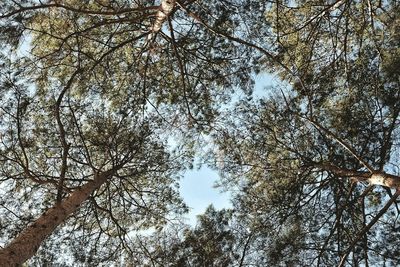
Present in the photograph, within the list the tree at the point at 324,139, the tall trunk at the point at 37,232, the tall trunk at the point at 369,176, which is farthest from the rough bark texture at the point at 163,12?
the tall trunk at the point at 369,176

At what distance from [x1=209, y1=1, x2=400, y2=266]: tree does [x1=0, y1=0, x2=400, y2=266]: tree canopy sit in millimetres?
20

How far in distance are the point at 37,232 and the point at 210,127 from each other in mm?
3088

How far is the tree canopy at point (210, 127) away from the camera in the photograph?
5.82 meters

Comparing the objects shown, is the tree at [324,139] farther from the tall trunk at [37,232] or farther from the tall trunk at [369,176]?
the tall trunk at [37,232]

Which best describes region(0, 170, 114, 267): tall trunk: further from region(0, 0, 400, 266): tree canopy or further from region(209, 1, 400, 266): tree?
region(209, 1, 400, 266): tree

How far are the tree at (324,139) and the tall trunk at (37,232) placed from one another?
91.3 inches

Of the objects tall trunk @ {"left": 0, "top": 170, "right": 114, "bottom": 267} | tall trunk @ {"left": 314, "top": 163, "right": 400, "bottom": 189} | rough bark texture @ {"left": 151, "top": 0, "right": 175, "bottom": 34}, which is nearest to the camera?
tall trunk @ {"left": 0, "top": 170, "right": 114, "bottom": 267}

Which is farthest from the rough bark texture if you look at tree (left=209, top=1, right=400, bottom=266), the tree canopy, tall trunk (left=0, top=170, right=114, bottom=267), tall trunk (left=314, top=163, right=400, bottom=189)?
tall trunk (left=314, top=163, right=400, bottom=189)

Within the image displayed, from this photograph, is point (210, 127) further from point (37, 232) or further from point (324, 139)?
point (37, 232)

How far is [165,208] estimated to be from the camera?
720 centimetres

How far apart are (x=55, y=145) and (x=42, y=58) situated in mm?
1266

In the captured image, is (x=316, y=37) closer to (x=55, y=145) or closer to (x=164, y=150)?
(x=164, y=150)

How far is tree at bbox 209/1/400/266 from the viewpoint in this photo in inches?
225

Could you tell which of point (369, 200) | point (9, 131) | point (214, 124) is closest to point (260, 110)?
point (214, 124)
